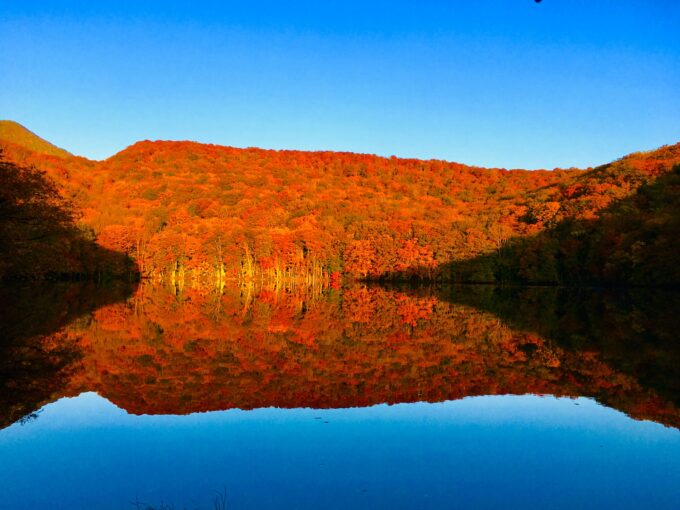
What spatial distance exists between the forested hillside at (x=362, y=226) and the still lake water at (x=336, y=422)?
4231cm

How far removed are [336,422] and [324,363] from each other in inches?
175

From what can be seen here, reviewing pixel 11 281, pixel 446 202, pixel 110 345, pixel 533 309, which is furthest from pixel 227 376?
pixel 446 202

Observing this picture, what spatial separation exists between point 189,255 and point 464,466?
77000 mm

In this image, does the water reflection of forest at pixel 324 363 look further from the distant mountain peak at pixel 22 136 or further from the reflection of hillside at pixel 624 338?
the distant mountain peak at pixel 22 136

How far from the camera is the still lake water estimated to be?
19.4 feet

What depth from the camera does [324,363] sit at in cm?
1305

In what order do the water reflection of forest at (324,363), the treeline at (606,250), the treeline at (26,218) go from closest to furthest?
the water reflection of forest at (324,363), the treeline at (26,218), the treeline at (606,250)

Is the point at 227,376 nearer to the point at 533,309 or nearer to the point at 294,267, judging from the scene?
the point at 533,309

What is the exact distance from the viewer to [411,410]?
369 inches

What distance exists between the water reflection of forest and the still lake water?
71 mm

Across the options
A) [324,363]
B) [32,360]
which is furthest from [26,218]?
[324,363]

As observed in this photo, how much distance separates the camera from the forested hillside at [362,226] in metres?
62.3

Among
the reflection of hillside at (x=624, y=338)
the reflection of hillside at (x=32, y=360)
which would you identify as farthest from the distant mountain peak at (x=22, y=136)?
the reflection of hillside at (x=624, y=338)

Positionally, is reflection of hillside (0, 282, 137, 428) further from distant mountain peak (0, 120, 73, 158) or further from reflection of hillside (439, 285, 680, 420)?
distant mountain peak (0, 120, 73, 158)
